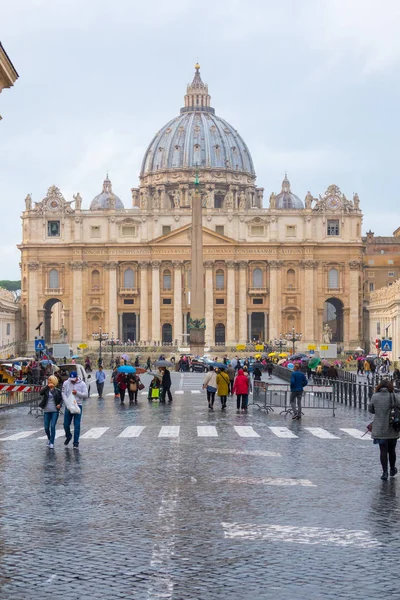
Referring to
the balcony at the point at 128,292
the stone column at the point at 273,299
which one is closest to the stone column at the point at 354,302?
the stone column at the point at 273,299

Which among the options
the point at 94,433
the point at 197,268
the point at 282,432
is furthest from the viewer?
the point at 197,268

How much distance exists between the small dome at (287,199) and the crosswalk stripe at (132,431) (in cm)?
12840

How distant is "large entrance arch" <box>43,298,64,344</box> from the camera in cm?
12581

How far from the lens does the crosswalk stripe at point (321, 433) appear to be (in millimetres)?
23812

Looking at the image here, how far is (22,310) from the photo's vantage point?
12469cm

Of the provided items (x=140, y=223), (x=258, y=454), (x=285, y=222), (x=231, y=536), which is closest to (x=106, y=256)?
(x=140, y=223)

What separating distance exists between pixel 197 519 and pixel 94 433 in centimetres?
1216

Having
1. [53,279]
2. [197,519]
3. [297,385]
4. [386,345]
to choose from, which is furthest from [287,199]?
[197,519]

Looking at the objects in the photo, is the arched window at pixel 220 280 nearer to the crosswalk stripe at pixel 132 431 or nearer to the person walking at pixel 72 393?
the crosswalk stripe at pixel 132 431

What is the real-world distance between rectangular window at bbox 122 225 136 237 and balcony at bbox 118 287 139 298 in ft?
19.2

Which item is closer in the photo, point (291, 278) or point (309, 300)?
point (309, 300)

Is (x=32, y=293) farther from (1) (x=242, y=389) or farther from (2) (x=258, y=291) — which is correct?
(1) (x=242, y=389)

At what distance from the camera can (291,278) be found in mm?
124500

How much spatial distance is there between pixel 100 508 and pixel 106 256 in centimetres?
11170
